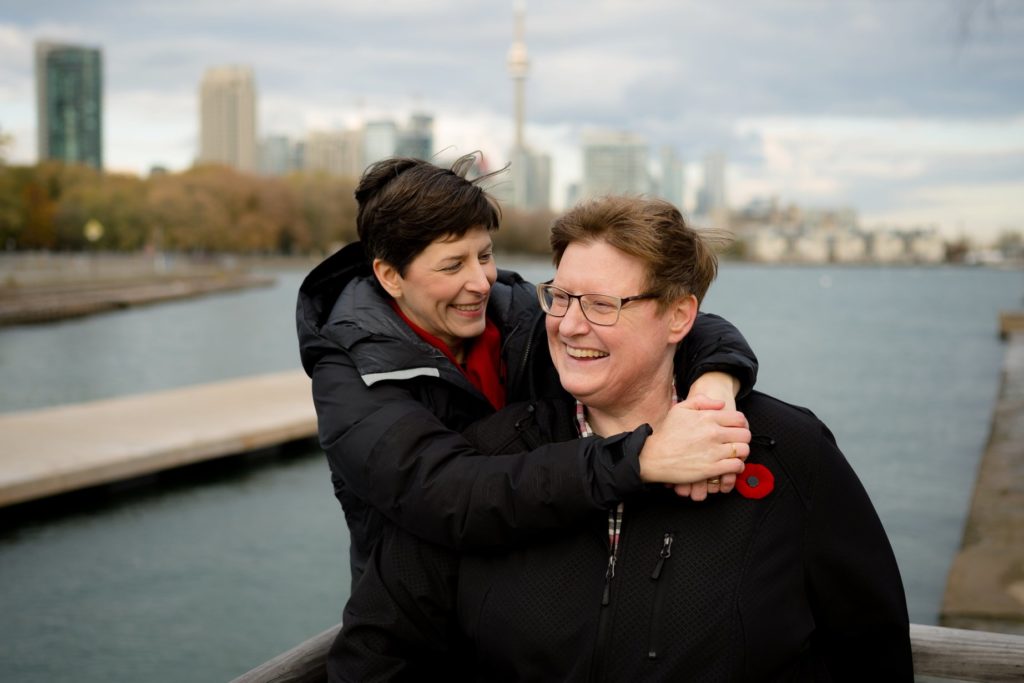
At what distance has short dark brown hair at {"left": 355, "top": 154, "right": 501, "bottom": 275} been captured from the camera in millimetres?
2572

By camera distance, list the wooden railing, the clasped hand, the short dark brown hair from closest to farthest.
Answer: the clasped hand < the wooden railing < the short dark brown hair

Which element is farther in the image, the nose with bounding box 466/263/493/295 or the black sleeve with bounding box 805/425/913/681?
the nose with bounding box 466/263/493/295

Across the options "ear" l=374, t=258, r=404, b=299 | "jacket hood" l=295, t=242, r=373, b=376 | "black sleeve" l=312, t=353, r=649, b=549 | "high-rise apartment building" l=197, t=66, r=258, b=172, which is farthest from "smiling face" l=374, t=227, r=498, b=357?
"high-rise apartment building" l=197, t=66, r=258, b=172

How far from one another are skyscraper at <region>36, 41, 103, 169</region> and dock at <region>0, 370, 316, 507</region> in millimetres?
154161

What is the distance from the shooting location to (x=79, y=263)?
66.0m

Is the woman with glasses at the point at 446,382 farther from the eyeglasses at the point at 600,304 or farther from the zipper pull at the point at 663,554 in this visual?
the eyeglasses at the point at 600,304

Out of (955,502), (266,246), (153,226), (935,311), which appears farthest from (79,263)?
(955,502)

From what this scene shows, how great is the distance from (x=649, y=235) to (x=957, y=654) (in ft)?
4.46

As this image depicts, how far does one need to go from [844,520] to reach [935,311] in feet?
249

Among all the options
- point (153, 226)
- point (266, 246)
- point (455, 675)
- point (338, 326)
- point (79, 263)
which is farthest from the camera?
point (266, 246)

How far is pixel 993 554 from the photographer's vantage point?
7.84m

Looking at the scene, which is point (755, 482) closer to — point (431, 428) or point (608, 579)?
point (608, 579)

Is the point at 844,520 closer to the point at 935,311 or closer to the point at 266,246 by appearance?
the point at 935,311

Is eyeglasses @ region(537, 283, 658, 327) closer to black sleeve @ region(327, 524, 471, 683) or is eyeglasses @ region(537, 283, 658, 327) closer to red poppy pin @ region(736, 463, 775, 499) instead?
red poppy pin @ region(736, 463, 775, 499)
